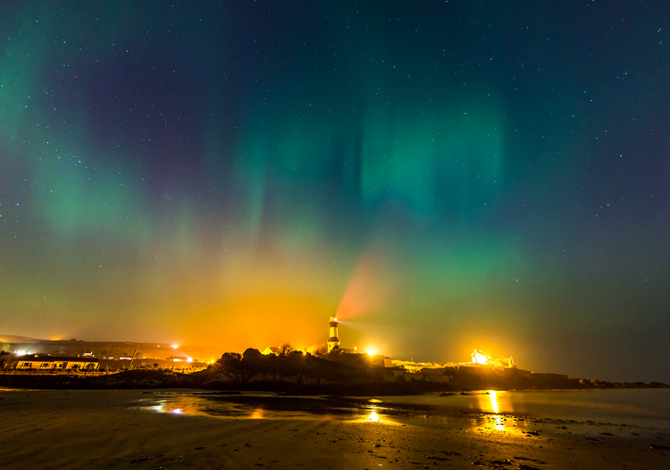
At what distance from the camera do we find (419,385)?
258 feet

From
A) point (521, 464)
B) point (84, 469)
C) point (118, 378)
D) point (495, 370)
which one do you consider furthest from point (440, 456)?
point (495, 370)

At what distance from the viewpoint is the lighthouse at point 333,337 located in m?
116

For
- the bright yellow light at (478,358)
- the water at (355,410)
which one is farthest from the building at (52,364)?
the bright yellow light at (478,358)

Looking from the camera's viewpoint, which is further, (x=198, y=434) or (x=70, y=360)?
(x=70, y=360)

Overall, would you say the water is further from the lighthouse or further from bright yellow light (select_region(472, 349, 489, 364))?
bright yellow light (select_region(472, 349, 489, 364))

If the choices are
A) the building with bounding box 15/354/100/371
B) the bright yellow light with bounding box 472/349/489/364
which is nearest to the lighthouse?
the bright yellow light with bounding box 472/349/489/364

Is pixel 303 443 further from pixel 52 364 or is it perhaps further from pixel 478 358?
pixel 478 358

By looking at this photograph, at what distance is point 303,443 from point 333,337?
106979 mm

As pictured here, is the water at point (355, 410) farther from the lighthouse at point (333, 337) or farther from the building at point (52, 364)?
the lighthouse at point (333, 337)

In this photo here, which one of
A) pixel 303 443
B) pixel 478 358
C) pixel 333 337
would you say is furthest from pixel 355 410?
pixel 478 358

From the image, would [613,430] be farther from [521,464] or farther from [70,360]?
[70,360]

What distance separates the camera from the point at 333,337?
12119 cm

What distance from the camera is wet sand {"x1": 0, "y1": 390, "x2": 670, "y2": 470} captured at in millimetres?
13836

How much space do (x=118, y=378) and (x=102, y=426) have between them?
50014mm
